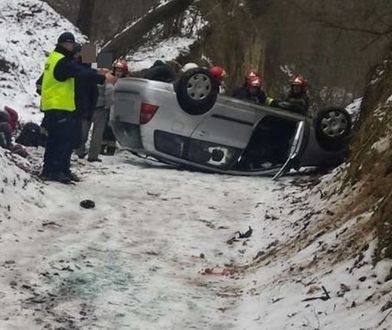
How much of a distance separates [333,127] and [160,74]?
293cm

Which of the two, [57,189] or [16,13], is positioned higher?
[16,13]

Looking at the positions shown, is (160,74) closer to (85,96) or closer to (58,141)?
(85,96)

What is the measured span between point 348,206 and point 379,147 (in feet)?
2.21

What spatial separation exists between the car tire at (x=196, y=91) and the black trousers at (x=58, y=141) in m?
2.00

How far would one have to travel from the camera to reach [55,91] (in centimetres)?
985

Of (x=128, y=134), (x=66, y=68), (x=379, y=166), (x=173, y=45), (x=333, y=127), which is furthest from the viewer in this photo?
(x=173, y=45)

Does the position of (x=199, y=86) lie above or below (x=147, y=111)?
above

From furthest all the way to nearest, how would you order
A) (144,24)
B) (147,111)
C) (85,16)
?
(85,16)
(144,24)
(147,111)

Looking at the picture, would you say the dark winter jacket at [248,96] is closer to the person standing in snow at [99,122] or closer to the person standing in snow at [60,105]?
the person standing in snow at [99,122]

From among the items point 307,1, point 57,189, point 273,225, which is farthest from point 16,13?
point 273,225

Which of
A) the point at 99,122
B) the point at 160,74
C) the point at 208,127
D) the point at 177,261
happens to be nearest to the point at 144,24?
the point at 160,74

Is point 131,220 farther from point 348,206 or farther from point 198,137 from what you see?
point 198,137

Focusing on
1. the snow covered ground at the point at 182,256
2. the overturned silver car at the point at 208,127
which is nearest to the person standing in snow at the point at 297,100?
the overturned silver car at the point at 208,127

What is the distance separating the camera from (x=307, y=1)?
68.4 ft
